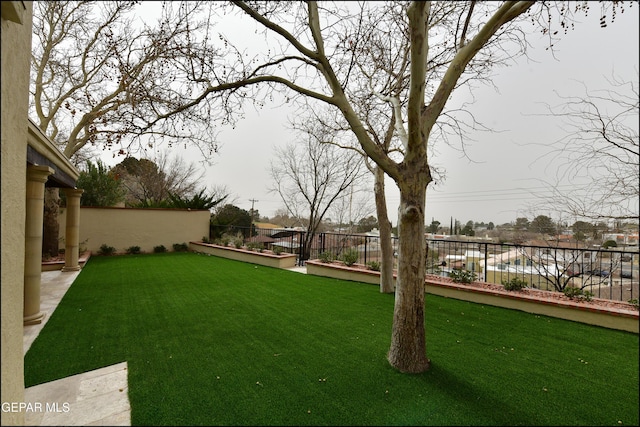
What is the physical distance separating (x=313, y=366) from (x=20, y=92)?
321 centimetres

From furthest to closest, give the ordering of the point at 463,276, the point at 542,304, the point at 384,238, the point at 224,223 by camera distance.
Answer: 1. the point at 224,223
2. the point at 384,238
3. the point at 463,276
4. the point at 542,304

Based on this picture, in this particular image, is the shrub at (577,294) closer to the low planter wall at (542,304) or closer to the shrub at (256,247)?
the low planter wall at (542,304)

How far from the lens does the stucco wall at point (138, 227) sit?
11.3m

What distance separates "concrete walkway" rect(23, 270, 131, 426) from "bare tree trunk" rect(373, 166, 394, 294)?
4.68 meters

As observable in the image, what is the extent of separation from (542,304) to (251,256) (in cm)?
806

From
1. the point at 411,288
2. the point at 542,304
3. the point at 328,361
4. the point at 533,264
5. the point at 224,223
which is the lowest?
the point at 328,361

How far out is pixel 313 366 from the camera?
2.78 meters

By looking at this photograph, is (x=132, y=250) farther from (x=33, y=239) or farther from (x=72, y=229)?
(x=33, y=239)

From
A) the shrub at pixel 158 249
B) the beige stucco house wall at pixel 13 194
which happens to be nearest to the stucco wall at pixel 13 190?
the beige stucco house wall at pixel 13 194

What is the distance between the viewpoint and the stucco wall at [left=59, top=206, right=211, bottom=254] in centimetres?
1133

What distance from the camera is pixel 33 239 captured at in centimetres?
431

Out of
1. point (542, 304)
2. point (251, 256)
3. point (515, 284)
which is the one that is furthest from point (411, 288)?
point (251, 256)

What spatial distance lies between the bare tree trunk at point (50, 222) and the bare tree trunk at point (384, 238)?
10419 millimetres

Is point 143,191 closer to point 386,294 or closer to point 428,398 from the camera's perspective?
point 386,294
